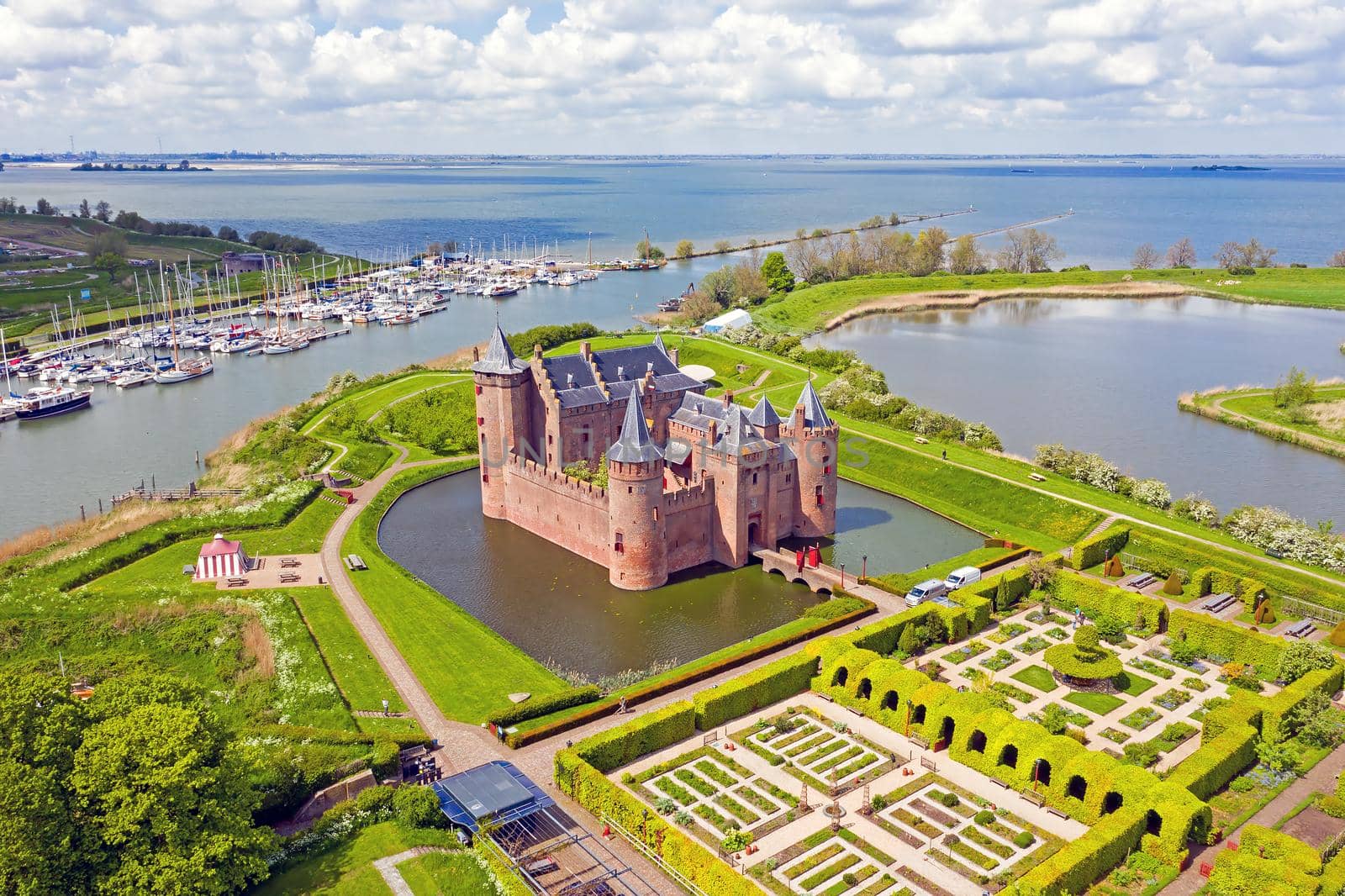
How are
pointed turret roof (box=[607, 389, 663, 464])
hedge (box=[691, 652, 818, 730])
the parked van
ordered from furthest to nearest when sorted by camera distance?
1. pointed turret roof (box=[607, 389, 663, 464])
2. the parked van
3. hedge (box=[691, 652, 818, 730])

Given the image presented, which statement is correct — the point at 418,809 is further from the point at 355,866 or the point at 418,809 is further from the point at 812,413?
the point at 812,413

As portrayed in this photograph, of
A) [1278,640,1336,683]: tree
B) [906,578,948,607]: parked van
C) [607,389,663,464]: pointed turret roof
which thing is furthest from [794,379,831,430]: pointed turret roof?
[1278,640,1336,683]: tree

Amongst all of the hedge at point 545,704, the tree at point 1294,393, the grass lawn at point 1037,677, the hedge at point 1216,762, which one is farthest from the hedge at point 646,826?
the tree at point 1294,393

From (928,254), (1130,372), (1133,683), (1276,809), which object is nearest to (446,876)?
(1276,809)

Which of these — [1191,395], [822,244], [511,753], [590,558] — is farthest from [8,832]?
[822,244]

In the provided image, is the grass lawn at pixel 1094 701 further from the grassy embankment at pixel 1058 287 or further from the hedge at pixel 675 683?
the grassy embankment at pixel 1058 287

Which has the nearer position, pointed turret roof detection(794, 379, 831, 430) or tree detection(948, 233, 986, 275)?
pointed turret roof detection(794, 379, 831, 430)

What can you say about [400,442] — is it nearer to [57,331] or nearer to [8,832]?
[8,832]

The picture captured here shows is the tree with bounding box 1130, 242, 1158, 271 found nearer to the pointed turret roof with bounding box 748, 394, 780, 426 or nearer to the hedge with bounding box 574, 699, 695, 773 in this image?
the pointed turret roof with bounding box 748, 394, 780, 426
